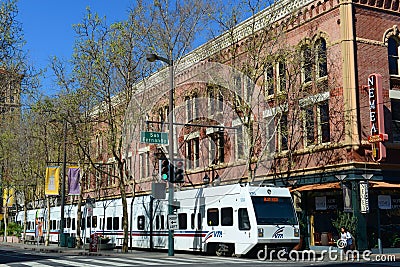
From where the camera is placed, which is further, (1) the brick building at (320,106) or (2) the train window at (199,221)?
(1) the brick building at (320,106)

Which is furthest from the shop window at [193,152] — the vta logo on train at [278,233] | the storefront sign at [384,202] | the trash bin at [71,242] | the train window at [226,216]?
the vta logo on train at [278,233]

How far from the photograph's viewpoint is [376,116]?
27734 millimetres

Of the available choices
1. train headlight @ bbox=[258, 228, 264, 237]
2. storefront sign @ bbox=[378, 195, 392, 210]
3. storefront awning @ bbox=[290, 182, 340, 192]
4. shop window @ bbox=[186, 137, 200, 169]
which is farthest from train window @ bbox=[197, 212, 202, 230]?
shop window @ bbox=[186, 137, 200, 169]

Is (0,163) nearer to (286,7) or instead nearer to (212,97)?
(212,97)

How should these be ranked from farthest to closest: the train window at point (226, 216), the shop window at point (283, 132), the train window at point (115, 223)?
the train window at point (115, 223) → the shop window at point (283, 132) → the train window at point (226, 216)

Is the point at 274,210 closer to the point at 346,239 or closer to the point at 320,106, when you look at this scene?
the point at 346,239

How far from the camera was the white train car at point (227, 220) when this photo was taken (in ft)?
78.8

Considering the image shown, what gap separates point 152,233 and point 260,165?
7.48m

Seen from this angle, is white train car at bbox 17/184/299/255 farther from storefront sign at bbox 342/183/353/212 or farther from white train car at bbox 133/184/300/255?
storefront sign at bbox 342/183/353/212

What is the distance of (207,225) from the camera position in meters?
26.8

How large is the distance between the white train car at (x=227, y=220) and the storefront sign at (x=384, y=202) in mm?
6255

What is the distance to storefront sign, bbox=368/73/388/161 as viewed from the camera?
27.4m

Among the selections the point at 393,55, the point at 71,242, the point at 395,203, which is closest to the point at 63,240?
the point at 71,242

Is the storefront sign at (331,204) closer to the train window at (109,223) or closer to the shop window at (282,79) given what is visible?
the shop window at (282,79)
